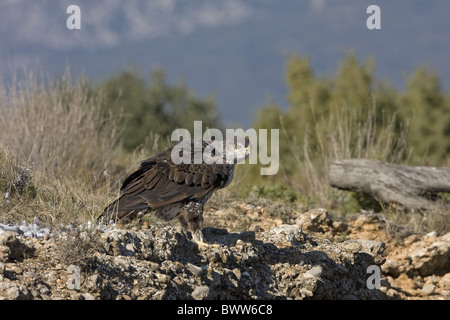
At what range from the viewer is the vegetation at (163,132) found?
688 cm

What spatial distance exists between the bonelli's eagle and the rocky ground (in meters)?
0.29

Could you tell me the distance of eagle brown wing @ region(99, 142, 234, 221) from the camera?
6.16 metres

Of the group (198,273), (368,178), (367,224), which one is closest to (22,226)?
(198,273)

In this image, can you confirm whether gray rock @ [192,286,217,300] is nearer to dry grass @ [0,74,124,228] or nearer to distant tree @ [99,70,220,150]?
dry grass @ [0,74,124,228]

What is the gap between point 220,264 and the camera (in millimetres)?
5777

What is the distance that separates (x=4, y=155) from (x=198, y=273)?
9.67 ft

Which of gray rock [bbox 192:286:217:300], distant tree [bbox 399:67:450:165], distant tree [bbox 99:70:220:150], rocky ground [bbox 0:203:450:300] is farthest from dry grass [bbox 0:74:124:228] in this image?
distant tree [bbox 399:67:450:165]

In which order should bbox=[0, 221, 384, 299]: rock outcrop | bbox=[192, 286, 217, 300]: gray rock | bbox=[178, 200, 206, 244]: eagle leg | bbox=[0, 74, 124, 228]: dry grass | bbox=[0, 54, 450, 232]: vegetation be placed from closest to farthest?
bbox=[0, 221, 384, 299]: rock outcrop < bbox=[192, 286, 217, 300]: gray rock < bbox=[178, 200, 206, 244]: eagle leg < bbox=[0, 54, 450, 232]: vegetation < bbox=[0, 74, 124, 228]: dry grass

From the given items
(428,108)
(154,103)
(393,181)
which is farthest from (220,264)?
(428,108)

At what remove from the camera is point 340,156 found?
1198 cm

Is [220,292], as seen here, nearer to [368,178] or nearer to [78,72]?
[368,178]

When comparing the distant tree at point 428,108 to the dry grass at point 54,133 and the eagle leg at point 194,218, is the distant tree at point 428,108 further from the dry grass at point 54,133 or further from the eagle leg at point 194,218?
the eagle leg at point 194,218

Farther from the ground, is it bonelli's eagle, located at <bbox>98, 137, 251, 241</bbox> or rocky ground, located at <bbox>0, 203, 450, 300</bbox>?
bonelli's eagle, located at <bbox>98, 137, 251, 241</bbox>

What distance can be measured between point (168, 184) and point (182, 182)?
0.14 metres
